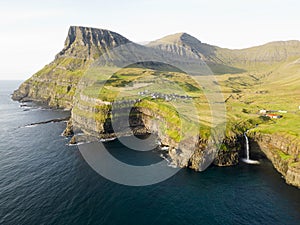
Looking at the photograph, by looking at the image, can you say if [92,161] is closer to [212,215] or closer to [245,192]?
[212,215]

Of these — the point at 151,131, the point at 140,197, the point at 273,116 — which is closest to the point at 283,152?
the point at 273,116

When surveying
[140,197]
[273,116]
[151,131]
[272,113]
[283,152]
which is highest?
[272,113]

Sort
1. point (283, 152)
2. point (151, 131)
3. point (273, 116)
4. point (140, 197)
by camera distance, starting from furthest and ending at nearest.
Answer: point (151, 131)
point (273, 116)
point (283, 152)
point (140, 197)

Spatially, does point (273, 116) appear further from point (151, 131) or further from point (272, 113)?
point (151, 131)

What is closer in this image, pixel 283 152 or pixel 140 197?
pixel 140 197

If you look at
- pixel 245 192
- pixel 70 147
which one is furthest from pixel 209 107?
pixel 70 147

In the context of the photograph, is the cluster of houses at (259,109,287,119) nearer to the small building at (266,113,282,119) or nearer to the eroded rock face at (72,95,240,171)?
the small building at (266,113,282,119)

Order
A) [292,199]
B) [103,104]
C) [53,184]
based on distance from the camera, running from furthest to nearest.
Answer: [103,104] < [53,184] < [292,199]

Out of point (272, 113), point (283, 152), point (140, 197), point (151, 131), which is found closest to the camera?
point (140, 197)
